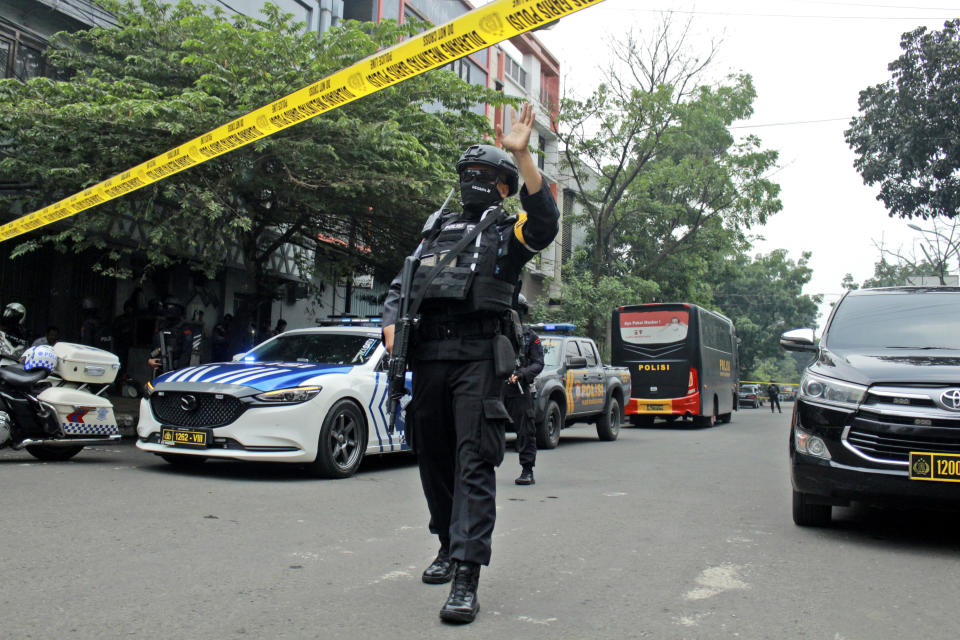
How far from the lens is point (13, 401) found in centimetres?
748

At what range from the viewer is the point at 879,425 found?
4.96 meters

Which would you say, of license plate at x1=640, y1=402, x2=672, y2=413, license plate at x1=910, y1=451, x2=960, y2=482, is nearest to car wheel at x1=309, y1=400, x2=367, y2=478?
license plate at x1=910, y1=451, x2=960, y2=482

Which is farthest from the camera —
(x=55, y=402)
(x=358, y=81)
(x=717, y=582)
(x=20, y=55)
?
(x=20, y=55)

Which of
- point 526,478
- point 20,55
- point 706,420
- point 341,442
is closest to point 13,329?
point 341,442

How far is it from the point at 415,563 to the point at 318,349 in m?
4.53

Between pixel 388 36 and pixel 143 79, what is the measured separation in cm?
371

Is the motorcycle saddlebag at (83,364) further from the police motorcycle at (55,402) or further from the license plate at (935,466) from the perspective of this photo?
the license plate at (935,466)

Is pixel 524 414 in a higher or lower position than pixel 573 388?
lower

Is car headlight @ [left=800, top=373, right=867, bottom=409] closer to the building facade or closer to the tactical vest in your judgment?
the tactical vest

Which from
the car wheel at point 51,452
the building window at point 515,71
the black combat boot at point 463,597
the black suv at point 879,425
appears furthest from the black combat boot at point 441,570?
the building window at point 515,71

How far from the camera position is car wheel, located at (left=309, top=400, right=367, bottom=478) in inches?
291

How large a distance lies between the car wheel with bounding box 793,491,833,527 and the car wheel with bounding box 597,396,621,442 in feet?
27.5

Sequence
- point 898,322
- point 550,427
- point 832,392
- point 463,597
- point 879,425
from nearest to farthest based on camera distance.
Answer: point 463,597 → point 879,425 → point 832,392 → point 898,322 → point 550,427

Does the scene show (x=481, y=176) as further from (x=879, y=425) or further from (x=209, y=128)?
(x=209, y=128)
